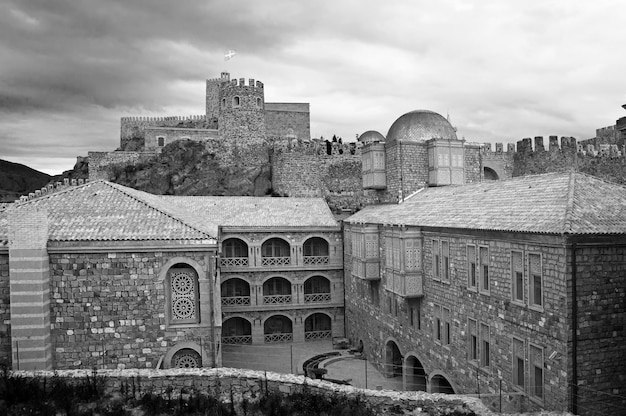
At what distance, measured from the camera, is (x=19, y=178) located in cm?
6378

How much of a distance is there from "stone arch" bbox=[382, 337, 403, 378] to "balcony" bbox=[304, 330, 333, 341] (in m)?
7.99

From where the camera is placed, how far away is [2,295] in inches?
637

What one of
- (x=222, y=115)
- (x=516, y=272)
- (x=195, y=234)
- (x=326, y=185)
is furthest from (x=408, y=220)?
(x=222, y=115)

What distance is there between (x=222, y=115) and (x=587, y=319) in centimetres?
3840

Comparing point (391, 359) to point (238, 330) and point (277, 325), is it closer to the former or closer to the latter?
point (277, 325)

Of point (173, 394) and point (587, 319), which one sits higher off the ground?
point (587, 319)

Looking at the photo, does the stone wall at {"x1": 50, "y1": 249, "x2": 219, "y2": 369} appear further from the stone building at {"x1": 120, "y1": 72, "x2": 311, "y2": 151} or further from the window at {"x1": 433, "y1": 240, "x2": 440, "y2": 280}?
the stone building at {"x1": 120, "y1": 72, "x2": 311, "y2": 151}

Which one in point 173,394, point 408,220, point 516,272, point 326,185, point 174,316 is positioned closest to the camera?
point 173,394

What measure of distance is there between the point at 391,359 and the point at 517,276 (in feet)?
35.5

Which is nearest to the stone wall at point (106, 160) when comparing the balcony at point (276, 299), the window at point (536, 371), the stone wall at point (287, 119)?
the stone wall at point (287, 119)

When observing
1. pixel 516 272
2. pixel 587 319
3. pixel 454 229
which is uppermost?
pixel 454 229

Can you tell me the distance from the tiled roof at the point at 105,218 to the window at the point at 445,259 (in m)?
8.19

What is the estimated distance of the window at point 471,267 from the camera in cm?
1680

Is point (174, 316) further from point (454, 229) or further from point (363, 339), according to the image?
point (363, 339)
